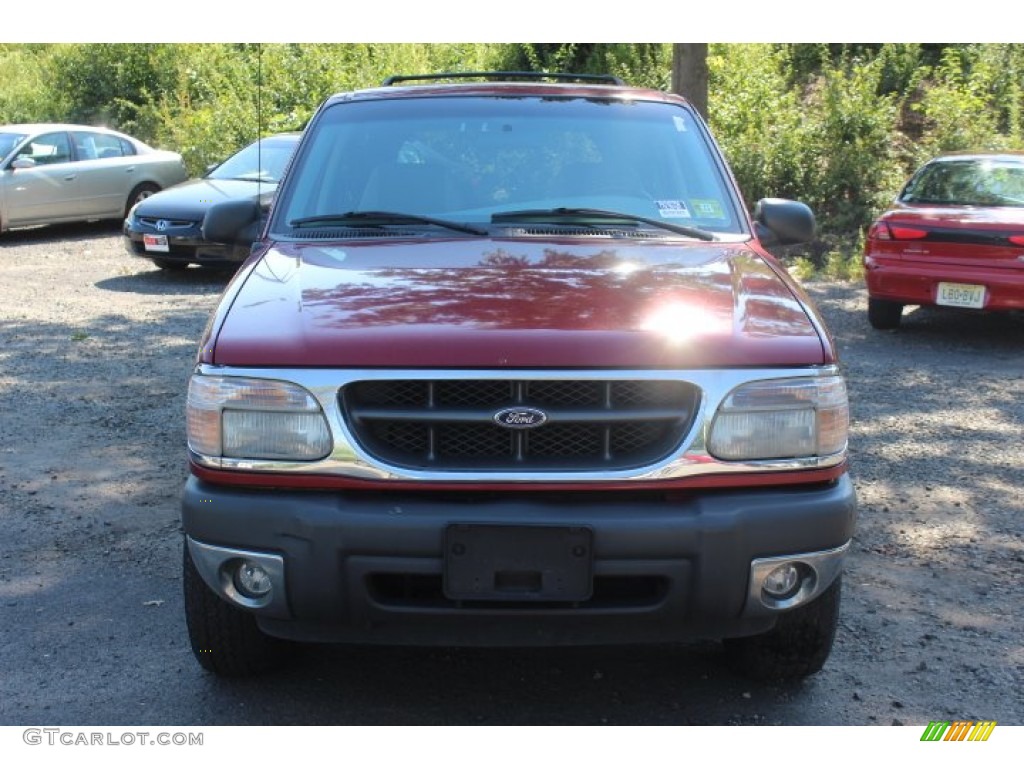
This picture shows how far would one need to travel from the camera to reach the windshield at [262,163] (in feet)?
43.2

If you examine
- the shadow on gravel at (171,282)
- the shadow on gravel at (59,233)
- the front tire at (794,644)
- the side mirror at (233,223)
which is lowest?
the shadow on gravel at (59,233)

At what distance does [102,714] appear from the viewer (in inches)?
136

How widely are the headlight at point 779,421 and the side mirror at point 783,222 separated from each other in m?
1.56

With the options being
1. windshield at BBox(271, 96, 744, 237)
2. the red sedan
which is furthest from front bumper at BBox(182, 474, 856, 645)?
the red sedan

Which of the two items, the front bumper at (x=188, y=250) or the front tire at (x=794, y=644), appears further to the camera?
the front bumper at (x=188, y=250)

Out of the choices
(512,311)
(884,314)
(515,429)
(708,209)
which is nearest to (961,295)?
(884,314)

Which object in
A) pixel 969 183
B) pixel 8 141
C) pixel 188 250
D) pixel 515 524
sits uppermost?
pixel 515 524

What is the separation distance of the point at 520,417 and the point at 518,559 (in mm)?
354

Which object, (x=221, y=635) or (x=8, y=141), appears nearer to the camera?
(x=221, y=635)

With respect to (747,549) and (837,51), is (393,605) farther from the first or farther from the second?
(837,51)

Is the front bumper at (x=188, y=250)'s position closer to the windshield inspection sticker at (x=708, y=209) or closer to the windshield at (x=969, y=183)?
the windshield at (x=969, y=183)

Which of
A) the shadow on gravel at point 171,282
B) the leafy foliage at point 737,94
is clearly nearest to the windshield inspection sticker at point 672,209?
the leafy foliage at point 737,94
